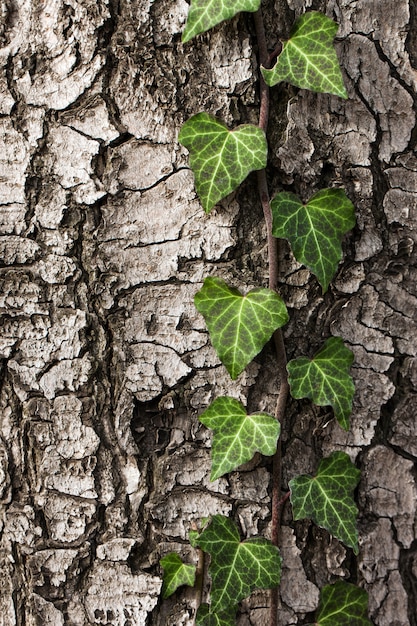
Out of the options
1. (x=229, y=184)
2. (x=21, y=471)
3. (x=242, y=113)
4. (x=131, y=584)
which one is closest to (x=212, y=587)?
(x=131, y=584)

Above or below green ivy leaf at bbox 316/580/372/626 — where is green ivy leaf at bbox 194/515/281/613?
above

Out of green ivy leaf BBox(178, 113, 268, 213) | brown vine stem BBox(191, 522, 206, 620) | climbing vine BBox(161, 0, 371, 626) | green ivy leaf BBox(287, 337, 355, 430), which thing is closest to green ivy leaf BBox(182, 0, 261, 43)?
climbing vine BBox(161, 0, 371, 626)

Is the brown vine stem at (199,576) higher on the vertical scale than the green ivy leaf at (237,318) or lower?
lower

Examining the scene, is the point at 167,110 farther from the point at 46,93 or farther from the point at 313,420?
the point at 313,420

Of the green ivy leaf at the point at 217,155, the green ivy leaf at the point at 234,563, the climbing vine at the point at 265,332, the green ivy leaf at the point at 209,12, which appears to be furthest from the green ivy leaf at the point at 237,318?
the green ivy leaf at the point at 209,12

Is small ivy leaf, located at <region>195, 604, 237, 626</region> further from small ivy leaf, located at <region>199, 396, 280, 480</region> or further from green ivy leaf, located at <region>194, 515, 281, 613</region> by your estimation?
small ivy leaf, located at <region>199, 396, 280, 480</region>

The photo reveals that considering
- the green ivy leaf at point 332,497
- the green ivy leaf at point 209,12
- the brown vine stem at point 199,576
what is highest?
the green ivy leaf at point 209,12

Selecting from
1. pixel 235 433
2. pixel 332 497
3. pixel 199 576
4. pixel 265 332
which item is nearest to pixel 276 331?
pixel 265 332

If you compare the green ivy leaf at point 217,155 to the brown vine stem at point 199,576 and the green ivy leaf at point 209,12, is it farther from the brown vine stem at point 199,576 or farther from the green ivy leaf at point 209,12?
the brown vine stem at point 199,576
